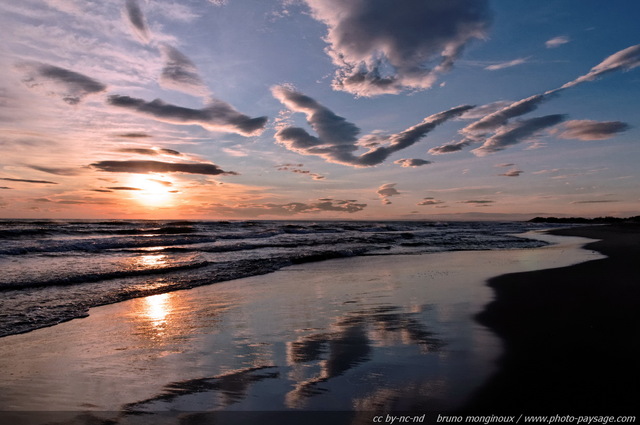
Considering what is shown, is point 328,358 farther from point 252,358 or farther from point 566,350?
point 566,350

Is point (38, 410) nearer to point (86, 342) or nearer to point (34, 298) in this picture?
point (86, 342)

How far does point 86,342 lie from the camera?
21.3ft

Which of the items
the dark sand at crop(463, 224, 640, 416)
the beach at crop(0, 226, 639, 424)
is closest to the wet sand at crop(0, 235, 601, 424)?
the beach at crop(0, 226, 639, 424)

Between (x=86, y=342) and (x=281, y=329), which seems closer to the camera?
(x=86, y=342)

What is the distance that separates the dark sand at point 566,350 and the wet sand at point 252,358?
12.5 inches

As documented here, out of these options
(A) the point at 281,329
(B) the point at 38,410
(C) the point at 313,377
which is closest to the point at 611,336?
(C) the point at 313,377

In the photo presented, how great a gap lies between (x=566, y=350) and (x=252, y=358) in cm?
479

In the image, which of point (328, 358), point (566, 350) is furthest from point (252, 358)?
point (566, 350)

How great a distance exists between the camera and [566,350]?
547cm

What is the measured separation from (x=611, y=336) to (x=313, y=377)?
202 inches

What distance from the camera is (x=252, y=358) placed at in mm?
5547

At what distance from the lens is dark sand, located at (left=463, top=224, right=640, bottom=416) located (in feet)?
13.0

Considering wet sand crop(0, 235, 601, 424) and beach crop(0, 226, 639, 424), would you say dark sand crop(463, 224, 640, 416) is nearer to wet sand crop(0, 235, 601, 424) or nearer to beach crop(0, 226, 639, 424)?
beach crop(0, 226, 639, 424)

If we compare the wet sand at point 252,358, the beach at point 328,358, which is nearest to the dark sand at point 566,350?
the beach at point 328,358
